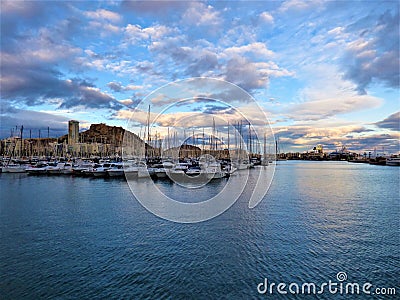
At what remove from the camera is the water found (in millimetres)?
10461

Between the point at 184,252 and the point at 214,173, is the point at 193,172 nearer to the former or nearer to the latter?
the point at 214,173

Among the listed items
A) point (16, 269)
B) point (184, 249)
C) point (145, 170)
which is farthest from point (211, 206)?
point (145, 170)

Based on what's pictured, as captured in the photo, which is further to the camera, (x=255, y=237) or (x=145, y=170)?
(x=145, y=170)

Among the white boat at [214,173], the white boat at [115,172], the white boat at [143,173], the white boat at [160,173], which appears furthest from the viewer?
the white boat at [115,172]

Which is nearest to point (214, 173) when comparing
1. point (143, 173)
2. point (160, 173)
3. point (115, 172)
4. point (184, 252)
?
point (160, 173)

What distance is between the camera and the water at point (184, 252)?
34.3 ft

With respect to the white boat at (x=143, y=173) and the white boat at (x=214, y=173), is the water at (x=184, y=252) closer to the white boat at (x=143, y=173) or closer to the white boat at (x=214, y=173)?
the white boat at (x=214, y=173)

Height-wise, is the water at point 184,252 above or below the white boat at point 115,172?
below

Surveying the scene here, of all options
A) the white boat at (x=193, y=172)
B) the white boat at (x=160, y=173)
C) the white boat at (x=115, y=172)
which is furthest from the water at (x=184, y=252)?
the white boat at (x=115, y=172)

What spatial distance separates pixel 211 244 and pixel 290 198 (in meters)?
17.3

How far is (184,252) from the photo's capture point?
13594 mm

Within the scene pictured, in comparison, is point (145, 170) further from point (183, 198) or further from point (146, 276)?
point (146, 276)

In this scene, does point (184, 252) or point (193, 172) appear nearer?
point (184, 252)

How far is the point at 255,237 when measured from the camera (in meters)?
16.1
